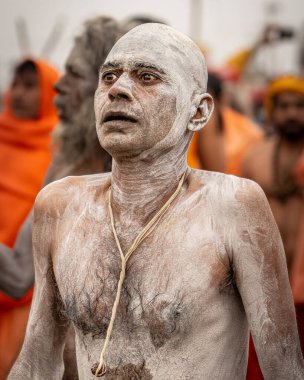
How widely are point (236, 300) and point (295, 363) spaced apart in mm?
267

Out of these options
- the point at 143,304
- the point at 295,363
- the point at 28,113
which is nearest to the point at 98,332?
the point at 143,304

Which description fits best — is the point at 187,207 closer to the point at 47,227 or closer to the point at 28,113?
the point at 47,227

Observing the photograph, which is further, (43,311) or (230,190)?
(43,311)

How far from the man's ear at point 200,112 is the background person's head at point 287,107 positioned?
458cm

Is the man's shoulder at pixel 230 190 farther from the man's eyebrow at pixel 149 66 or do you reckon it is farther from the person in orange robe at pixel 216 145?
the person in orange robe at pixel 216 145

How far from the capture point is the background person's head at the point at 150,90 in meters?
3.15

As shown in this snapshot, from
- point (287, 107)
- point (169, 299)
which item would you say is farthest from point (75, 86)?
A: point (287, 107)

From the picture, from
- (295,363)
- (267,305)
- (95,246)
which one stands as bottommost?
(295,363)

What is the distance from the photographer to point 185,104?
327cm

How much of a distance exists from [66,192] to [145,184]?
1.06ft

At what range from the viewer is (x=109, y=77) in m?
3.27

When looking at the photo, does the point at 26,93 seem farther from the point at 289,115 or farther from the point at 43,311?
the point at 43,311

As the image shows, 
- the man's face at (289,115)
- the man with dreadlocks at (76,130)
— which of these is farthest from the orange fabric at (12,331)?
the man's face at (289,115)

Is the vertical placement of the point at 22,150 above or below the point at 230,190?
below
